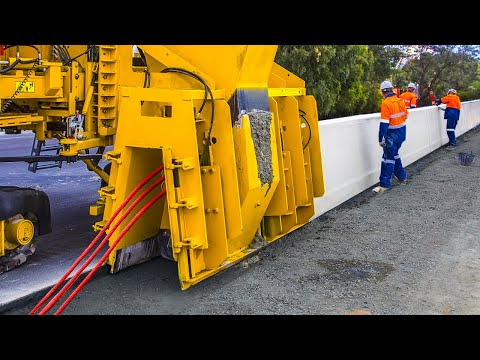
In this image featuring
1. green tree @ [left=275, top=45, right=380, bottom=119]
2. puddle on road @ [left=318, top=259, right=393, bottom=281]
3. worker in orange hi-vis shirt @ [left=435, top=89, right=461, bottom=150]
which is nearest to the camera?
puddle on road @ [left=318, top=259, right=393, bottom=281]

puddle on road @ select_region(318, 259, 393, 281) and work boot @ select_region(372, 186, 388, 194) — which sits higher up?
work boot @ select_region(372, 186, 388, 194)

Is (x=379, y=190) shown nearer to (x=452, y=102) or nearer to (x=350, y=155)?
(x=350, y=155)

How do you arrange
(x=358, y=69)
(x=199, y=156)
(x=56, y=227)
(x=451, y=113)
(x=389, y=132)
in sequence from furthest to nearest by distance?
1. (x=358, y=69)
2. (x=451, y=113)
3. (x=389, y=132)
4. (x=56, y=227)
5. (x=199, y=156)

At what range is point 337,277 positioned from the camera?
5.08 m

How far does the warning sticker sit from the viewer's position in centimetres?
537

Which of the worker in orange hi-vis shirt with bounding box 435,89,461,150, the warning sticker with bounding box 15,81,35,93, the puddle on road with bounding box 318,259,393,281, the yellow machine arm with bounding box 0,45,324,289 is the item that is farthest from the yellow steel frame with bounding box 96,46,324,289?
the worker in orange hi-vis shirt with bounding box 435,89,461,150

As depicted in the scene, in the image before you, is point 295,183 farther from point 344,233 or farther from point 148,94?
point 148,94

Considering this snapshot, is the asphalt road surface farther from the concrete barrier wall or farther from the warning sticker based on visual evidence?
the concrete barrier wall

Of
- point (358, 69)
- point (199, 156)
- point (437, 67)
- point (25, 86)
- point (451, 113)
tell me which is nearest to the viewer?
point (199, 156)

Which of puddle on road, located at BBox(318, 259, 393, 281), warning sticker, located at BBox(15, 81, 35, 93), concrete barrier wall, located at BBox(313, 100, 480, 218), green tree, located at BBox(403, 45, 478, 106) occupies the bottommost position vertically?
puddle on road, located at BBox(318, 259, 393, 281)

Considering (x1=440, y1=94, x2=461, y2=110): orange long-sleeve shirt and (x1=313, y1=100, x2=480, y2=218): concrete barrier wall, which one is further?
(x1=440, y1=94, x2=461, y2=110): orange long-sleeve shirt

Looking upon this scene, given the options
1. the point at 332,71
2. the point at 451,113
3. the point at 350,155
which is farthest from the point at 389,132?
the point at 332,71

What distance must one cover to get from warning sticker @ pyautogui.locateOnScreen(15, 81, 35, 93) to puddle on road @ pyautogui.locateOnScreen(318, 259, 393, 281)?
135 inches

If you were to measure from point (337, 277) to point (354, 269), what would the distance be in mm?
309
